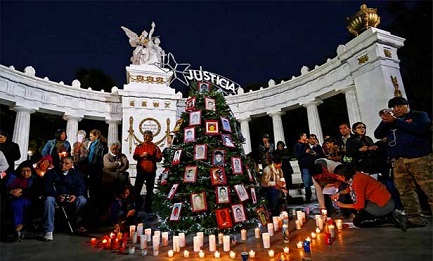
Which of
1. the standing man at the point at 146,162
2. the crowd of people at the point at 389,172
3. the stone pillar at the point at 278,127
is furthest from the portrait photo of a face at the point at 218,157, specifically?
the stone pillar at the point at 278,127

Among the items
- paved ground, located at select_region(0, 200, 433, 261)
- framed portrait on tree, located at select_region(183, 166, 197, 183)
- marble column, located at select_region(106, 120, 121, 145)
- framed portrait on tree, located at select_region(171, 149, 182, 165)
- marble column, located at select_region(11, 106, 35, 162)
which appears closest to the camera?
paved ground, located at select_region(0, 200, 433, 261)

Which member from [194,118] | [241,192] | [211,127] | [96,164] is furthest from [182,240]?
[96,164]

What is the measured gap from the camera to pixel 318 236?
444 cm

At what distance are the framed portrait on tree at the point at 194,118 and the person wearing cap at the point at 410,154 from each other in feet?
11.8

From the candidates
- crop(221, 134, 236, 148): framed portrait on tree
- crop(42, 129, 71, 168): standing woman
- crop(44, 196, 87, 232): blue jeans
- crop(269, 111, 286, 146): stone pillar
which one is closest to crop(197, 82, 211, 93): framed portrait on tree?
crop(221, 134, 236, 148): framed portrait on tree

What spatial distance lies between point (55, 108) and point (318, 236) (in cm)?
1765

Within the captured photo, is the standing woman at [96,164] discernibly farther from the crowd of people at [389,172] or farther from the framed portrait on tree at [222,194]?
the crowd of people at [389,172]

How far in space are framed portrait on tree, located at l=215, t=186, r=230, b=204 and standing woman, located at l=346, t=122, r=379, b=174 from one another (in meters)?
2.94

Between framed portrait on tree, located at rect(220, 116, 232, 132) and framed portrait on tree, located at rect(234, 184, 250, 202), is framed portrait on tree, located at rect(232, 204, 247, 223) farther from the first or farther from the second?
framed portrait on tree, located at rect(220, 116, 232, 132)

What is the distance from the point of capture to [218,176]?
529cm

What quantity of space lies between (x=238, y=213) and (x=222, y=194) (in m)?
0.53

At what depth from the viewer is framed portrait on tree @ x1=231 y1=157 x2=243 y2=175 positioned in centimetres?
548

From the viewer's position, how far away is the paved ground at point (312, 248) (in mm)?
3326

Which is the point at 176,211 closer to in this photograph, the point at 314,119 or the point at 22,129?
the point at 314,119
